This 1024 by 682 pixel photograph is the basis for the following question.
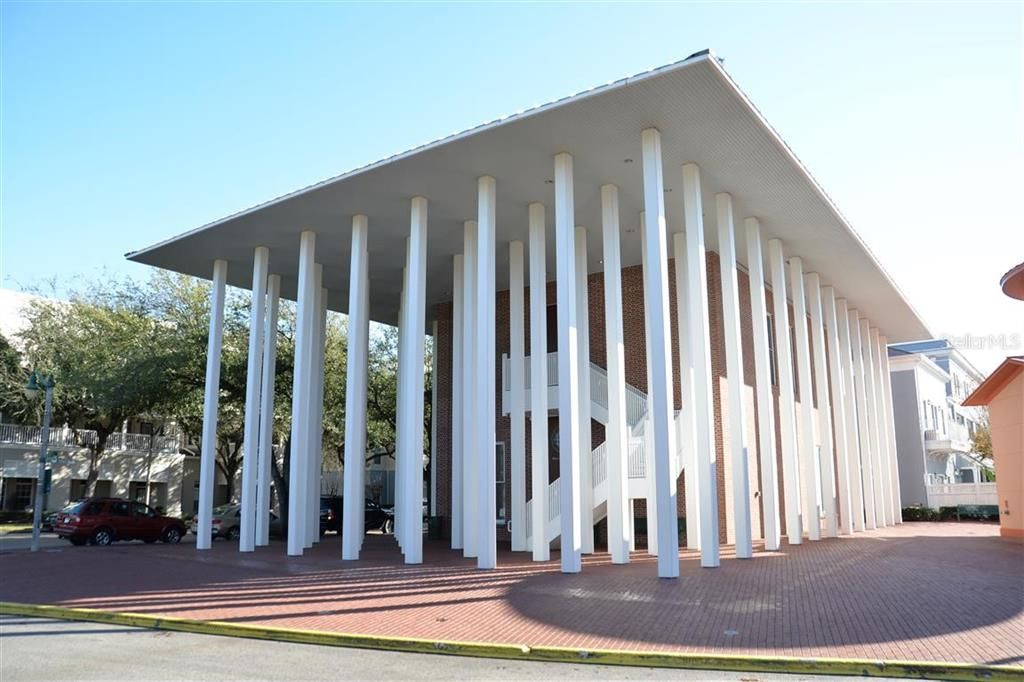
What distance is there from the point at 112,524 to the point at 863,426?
25003 millimetres

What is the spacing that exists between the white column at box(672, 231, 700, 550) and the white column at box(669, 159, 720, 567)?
2429 millimetres

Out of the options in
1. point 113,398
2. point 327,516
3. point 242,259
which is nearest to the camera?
point 242,259

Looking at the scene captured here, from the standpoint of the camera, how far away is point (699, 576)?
1372 cm

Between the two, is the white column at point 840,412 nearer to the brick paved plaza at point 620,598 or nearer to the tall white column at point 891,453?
the brick paved plaza at point 620,598

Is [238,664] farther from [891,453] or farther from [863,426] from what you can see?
[891,453]

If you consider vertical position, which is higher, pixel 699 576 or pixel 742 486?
pixel 742 486

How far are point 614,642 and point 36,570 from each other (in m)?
13.2

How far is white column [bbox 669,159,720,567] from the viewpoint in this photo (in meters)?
14.9

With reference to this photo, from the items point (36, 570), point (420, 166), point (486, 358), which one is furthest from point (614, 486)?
point (36, 570)

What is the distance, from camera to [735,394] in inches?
659

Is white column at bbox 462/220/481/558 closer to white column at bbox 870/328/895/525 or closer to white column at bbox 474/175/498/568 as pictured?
white column at bbox 474/175/498/568

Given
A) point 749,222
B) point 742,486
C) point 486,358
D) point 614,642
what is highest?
point 749,222

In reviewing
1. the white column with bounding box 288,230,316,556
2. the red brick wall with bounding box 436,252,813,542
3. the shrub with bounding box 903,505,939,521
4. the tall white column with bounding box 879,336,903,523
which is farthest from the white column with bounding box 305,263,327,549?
the shrub with bounding box 903,505,939,521

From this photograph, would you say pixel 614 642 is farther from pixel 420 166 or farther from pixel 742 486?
pixel 420 166
